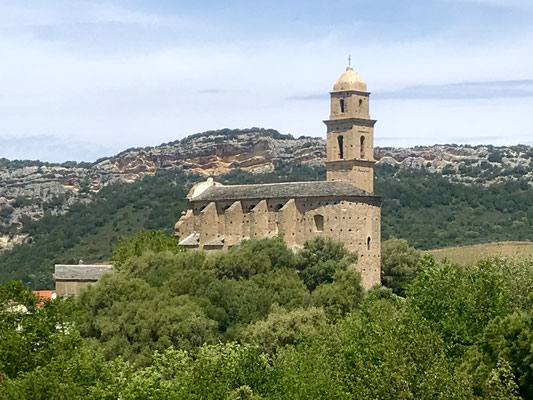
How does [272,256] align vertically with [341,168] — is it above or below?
below

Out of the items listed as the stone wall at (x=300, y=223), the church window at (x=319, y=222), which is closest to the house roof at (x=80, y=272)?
the stone wall at (x=300, y=223)

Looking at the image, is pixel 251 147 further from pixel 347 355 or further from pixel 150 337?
pixel 347 355

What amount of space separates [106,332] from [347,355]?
19.1 meters

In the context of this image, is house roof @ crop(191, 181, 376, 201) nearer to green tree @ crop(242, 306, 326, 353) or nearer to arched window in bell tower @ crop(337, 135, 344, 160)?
arched window in bell tower @ crop(337, 135, 344, 160)

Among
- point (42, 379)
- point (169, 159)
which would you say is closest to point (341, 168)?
point (42, 379)

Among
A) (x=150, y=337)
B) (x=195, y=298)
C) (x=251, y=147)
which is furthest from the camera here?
(x=251, y=147)

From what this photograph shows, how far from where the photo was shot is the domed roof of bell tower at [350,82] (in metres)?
68.2

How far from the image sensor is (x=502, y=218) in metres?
108

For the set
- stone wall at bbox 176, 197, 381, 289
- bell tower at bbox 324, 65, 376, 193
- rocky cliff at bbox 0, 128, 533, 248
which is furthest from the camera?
rocky cliff at bbox 0, 128, 533, 248

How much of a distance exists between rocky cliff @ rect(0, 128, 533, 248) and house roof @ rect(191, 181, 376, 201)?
184ft

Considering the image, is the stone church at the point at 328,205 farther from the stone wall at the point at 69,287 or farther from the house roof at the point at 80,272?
the stone wall at the point at 69,287

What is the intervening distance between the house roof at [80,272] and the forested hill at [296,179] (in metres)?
24.4

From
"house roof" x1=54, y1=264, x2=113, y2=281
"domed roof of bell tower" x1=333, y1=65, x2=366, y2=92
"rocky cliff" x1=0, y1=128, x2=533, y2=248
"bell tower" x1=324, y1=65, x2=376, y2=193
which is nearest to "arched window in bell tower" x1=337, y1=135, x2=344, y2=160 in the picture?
"bell tower" x1=324, y1=65, x2=376, y2=193

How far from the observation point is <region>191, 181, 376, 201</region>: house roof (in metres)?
64.5
